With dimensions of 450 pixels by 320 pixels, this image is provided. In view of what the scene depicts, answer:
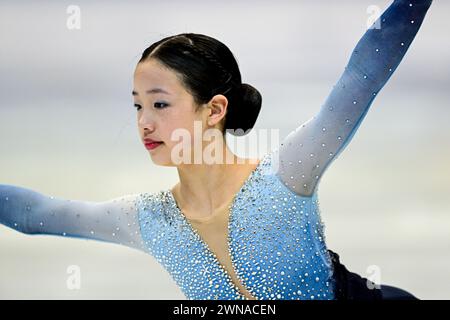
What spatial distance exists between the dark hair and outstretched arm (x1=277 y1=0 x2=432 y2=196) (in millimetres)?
206

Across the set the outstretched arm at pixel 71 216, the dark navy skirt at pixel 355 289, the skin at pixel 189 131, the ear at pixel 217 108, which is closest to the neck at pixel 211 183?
the skin at pixel 189 131

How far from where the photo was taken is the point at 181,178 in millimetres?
3051

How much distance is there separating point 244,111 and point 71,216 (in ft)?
2.54

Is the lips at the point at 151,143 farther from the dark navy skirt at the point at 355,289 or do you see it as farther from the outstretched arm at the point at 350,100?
the dark navy skirt at the point at 355,289

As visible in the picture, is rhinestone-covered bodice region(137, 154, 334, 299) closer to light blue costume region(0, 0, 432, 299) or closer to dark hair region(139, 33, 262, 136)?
light blue costume region(0, 0, 432, 299)

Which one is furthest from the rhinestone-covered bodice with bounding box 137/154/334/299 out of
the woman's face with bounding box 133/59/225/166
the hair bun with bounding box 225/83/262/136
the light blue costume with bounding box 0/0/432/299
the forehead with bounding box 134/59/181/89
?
the forehead with bounding box 134/59/181/89

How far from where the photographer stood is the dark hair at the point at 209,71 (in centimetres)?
291

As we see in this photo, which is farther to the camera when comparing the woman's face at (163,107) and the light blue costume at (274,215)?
the woman's face at (163,107)

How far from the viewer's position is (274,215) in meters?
2.92

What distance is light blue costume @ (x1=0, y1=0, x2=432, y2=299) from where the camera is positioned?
278 centimetres

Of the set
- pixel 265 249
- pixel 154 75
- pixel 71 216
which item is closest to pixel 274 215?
pixel 265 249

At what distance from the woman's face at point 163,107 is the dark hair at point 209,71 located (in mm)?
30
